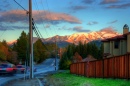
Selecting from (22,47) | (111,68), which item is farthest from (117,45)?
(22,47)

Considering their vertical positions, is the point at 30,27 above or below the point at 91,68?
above

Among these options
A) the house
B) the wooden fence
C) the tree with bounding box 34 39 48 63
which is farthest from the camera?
the tree with bounding box 34 39 48 63

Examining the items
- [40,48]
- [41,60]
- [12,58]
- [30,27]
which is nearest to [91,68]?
[30,27]

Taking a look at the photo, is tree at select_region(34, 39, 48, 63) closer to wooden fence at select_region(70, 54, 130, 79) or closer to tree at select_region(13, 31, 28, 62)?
tree at select_region(13, 31, 28, 62)

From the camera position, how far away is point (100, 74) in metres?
27.9

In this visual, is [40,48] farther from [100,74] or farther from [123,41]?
[100,74]

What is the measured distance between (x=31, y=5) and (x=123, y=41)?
752 inches

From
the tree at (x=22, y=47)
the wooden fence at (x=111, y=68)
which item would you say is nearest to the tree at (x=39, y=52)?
the tree at (x=22, y=47)

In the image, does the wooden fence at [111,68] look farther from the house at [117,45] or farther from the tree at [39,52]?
the tree at [39,52]

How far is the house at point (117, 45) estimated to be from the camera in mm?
49688

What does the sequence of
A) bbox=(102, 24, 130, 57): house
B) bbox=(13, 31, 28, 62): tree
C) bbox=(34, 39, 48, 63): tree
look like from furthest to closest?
bbox=(34, 39, 48, 63): tree
bbox=(13, 31, 28, 62): tree
bbox=(102, 24, 130, 57): house

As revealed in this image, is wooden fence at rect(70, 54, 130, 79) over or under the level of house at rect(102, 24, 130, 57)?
under

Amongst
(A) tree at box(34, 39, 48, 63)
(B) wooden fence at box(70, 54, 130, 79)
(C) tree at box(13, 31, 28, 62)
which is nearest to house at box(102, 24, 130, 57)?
(B) wooden fence at box(70, 54, 130, 79)

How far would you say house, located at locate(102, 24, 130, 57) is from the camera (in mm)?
49688
